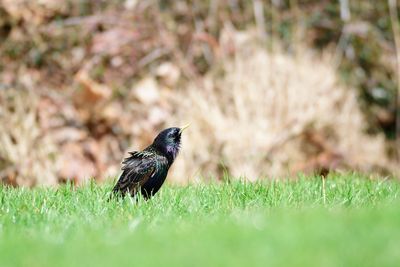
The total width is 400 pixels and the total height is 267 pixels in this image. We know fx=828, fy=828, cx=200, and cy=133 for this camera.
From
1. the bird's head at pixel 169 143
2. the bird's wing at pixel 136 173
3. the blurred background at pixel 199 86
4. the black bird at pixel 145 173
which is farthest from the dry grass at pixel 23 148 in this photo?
the bird's wing at pixel 136 173

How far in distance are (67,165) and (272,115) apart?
118 inches

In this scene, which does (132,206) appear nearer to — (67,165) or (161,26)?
(67,165)

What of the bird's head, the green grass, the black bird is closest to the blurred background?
the bird's head

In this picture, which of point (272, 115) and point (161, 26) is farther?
point (161, 26)

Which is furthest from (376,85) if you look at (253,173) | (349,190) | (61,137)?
(349,190)

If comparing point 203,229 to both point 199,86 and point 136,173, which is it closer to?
point 136,173

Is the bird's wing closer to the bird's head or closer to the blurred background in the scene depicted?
the bird's head

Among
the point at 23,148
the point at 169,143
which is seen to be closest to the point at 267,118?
the point at 23,148

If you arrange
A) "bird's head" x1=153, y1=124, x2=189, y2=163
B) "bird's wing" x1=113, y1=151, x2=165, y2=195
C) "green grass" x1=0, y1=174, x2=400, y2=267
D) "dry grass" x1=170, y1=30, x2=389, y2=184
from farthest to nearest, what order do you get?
"dry grass" x1=170, y1=30, x2=389, y2=184
"bird's head" x1=153, y1=124, x2=189, y2=163
"bird's wing" x1=113, y1=151, x2=165, y2=195
"green grass" x1=0, y1=174, x2=400, y2=267

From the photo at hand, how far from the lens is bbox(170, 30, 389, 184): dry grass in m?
11.6

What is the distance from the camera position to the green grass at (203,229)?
417 centimetres

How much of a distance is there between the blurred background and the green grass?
4540 mm

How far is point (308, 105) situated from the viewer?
11953mm

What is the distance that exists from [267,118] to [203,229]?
702cm
